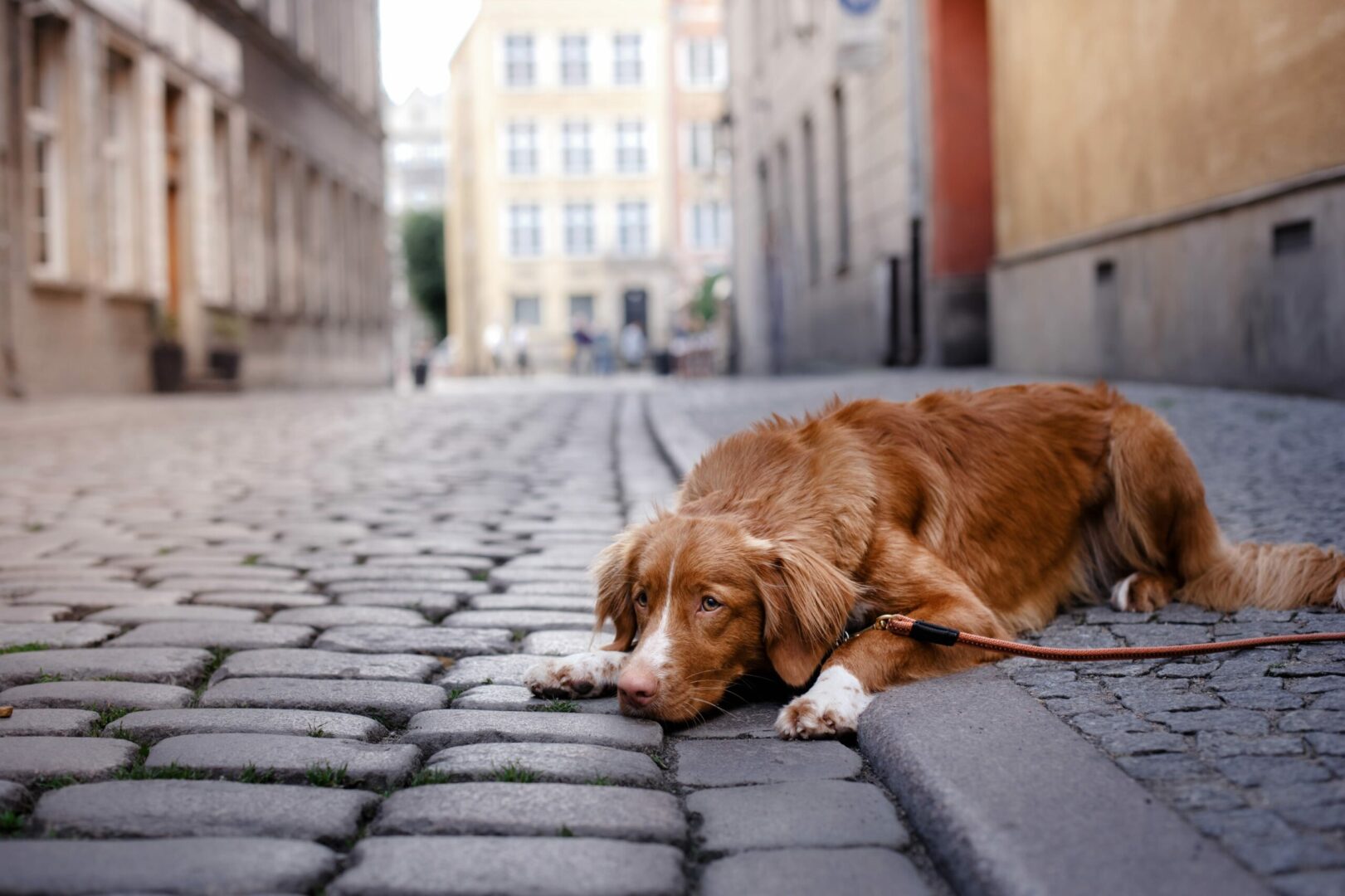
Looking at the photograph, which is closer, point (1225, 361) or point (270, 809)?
point (270, 809)

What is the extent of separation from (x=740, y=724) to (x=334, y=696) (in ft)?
3.21

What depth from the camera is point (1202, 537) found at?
13.7 feet

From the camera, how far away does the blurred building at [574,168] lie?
203ft

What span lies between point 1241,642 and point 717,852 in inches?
65.4

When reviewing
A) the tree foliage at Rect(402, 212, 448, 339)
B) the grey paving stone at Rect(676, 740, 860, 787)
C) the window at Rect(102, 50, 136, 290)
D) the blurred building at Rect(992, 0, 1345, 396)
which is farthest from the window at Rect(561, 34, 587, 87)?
the grey paving stone at Rect(676, 740, 860, 787)

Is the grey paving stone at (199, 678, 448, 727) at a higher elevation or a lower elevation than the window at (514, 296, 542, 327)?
lower

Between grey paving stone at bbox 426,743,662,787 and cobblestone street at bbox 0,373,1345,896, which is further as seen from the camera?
grey paving stone at bbox 426,743,662,787

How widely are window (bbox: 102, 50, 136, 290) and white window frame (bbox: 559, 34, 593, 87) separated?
42.4m

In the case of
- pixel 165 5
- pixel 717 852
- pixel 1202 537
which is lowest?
pixel 717 852

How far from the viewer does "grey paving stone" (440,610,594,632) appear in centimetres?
436

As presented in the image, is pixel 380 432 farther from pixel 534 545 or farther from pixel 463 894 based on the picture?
pixel 463 894

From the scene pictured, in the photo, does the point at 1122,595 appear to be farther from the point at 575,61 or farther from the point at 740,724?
the point at 575,61

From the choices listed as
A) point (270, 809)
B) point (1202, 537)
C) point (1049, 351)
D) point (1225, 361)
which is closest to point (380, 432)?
point (1049, 351)

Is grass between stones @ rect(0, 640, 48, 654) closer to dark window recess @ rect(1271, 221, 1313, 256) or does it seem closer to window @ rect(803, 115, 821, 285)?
dark window recess @ rect(1271, 221, 1313, 256)
